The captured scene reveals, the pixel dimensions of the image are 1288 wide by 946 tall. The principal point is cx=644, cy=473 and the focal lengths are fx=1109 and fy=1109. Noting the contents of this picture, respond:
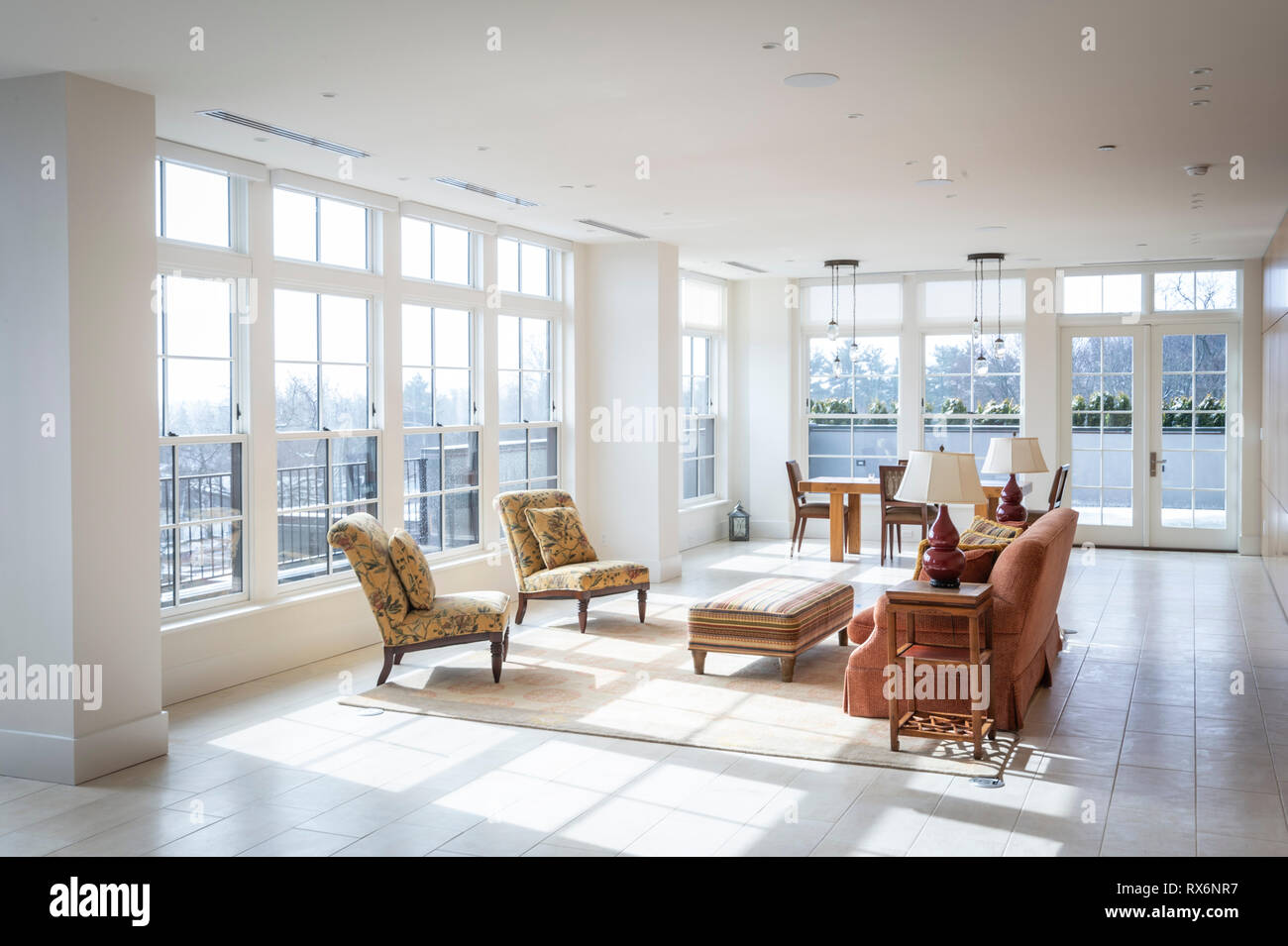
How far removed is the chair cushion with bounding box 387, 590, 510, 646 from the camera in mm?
6160

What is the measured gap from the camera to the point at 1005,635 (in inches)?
207

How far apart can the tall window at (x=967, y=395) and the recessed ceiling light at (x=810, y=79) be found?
7.97 meters

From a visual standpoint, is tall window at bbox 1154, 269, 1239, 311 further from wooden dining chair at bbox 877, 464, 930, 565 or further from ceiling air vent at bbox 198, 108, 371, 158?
ceiling air vent at bbox 198, 108, 371, 158

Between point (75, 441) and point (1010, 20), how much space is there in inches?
161

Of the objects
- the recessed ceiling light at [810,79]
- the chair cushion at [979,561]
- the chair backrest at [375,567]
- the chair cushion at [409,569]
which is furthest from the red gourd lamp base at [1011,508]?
the chair backrest at [375,567]

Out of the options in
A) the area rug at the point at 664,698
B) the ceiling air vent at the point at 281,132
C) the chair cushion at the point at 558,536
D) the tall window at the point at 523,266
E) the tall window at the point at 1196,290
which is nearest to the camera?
the area rug at the point at 664,698

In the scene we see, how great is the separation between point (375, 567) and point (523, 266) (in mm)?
3972

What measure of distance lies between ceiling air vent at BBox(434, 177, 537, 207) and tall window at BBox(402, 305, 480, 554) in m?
A: 1.02

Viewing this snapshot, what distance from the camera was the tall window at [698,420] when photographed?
12.2 metres

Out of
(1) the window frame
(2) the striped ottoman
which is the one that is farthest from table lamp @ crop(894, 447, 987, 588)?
(1) the window frame

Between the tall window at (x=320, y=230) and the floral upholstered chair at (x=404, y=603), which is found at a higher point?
the tall window at (x=320, y=230)

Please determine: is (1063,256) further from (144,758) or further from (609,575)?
(144,758)

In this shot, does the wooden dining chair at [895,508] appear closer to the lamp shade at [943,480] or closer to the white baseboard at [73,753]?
the lamp shade at [943,480]

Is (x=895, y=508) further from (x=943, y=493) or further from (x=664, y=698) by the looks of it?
(x=943, y=493)
